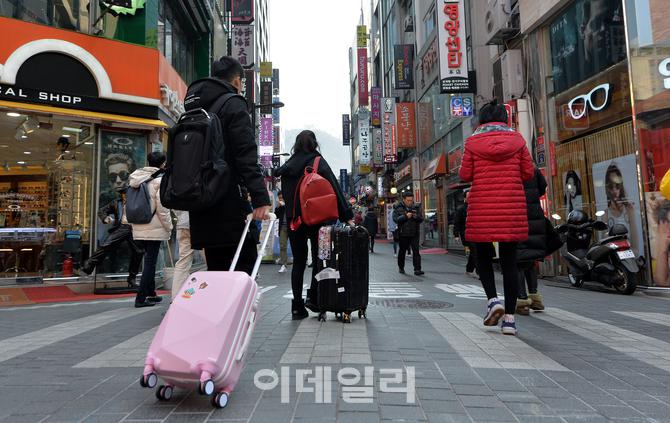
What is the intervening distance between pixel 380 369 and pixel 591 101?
9.01 m

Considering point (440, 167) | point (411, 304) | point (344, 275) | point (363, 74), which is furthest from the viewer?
point (363, 74)

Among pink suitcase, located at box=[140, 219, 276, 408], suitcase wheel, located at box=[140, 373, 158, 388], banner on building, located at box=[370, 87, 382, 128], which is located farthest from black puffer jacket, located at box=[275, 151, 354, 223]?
banner on building, located at box=[370, 87, 382, 128]

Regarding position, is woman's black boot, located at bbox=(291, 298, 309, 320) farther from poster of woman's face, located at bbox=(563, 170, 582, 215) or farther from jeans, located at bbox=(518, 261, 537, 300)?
poster of woman's face, located at bbox=(563, 170, 582, 215)

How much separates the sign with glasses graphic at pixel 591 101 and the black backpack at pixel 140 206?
8.61m

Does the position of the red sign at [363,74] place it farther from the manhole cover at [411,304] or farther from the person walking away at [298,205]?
the person walking away at [298,205]

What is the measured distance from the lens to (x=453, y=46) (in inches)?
635

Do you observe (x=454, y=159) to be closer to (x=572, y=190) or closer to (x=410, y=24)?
(x=572, y=190)

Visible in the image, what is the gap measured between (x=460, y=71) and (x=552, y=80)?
17.8 ft

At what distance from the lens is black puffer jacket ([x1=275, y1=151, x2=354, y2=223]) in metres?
4.41

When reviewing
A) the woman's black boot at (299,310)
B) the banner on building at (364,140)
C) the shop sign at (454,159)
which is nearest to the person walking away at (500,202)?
the woman's black boot at (299,310)

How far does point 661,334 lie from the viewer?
412 cm

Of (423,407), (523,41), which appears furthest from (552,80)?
(423,407)

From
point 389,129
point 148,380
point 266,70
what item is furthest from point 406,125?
point 148,380

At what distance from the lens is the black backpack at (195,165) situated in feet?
7.99
